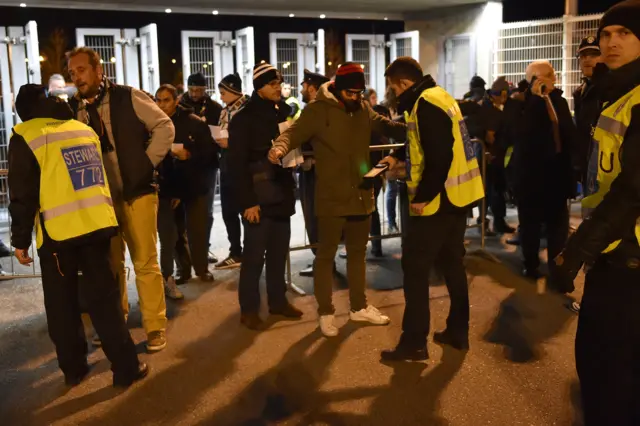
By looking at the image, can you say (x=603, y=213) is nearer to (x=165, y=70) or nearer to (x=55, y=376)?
(x=55, y=376)

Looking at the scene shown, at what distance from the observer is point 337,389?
379cm

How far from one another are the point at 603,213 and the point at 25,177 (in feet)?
9.20

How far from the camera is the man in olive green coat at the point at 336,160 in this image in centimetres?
436

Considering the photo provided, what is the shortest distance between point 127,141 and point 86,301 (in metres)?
1.01

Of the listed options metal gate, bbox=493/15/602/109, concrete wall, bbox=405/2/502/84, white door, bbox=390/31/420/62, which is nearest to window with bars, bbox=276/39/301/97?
white door, bbox=390/31/420/62

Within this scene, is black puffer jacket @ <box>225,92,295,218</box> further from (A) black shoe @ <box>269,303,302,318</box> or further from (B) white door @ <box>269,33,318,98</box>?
(B) white door @ <box>269,33,318,98</box>

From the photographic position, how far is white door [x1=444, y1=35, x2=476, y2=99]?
13.6 metres

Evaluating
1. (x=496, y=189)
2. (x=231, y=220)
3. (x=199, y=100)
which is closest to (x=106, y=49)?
(x=199, y=100)

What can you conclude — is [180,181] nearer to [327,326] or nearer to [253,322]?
[253,322]

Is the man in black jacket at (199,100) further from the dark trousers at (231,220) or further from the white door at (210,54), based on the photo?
the white door at (210,54)

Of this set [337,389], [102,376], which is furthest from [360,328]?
[102,376]

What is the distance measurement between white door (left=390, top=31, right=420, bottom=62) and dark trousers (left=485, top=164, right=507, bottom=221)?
20.9 feet

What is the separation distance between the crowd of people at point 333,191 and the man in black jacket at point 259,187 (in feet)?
0.04

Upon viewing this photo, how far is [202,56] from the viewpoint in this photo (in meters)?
12.4
